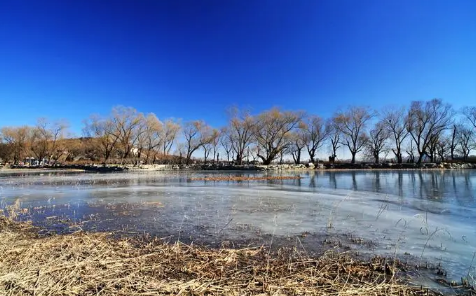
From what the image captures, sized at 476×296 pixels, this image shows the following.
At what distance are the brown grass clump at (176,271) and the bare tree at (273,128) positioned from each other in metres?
49.6

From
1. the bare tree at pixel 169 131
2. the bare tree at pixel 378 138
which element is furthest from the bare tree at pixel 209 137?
the bare tree at pixel 378 138

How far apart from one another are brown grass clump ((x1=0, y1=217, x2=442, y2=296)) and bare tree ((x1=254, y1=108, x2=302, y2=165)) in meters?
49.6

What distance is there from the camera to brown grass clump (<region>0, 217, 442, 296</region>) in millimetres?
3125

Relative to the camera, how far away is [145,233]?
5.95 m

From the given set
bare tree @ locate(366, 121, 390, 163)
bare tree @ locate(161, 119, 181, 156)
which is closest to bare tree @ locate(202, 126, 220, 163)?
bare tree @ locate(161, 119, 181, 156)

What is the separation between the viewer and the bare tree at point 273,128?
53.3 meters

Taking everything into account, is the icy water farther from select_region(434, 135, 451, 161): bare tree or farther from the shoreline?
select_region(434, 135, 451, 161): bare tree

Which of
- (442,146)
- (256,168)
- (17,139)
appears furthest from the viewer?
(17,139)

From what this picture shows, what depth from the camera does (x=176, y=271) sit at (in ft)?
12.4

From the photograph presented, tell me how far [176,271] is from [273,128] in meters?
51.1

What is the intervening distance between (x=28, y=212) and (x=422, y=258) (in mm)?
10928

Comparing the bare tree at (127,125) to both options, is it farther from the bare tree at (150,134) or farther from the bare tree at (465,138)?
the bare tree at (465,138)

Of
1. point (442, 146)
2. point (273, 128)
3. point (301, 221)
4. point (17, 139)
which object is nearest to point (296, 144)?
point (273, 128)

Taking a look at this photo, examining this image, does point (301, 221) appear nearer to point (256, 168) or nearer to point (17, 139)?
point (256, 168)
